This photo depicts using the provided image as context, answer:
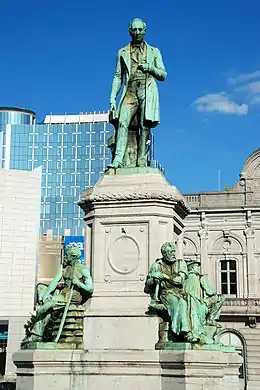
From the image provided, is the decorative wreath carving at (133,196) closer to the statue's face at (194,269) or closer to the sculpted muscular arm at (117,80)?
the statue's face at (194,269)

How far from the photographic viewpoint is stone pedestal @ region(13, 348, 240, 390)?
10.6 metres

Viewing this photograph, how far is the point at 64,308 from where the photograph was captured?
37.8 ft

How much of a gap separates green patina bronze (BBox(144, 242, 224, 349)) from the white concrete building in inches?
1894

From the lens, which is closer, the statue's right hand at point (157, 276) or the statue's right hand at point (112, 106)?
the statue's right hand at point (157, 276)

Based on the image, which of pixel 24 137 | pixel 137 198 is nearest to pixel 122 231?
pixel 137 198

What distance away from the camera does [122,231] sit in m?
12.3

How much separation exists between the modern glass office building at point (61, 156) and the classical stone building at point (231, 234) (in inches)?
2823

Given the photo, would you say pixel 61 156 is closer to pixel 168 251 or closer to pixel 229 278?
pixel 229 278

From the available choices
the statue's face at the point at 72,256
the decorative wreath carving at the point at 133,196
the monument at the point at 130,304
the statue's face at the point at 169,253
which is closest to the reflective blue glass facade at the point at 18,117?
the monument at the point at 130,304

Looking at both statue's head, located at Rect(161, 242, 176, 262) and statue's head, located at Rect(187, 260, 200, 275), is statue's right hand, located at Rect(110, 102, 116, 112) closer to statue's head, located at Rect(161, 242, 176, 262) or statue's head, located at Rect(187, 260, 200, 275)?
statue's head, located at Rect(161, 242, 176, 262)

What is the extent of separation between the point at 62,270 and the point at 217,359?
318cm

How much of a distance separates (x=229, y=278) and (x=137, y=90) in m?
34.1

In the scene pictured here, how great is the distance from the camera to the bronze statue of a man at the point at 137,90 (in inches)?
528

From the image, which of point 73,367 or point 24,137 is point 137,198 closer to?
point 73,367
